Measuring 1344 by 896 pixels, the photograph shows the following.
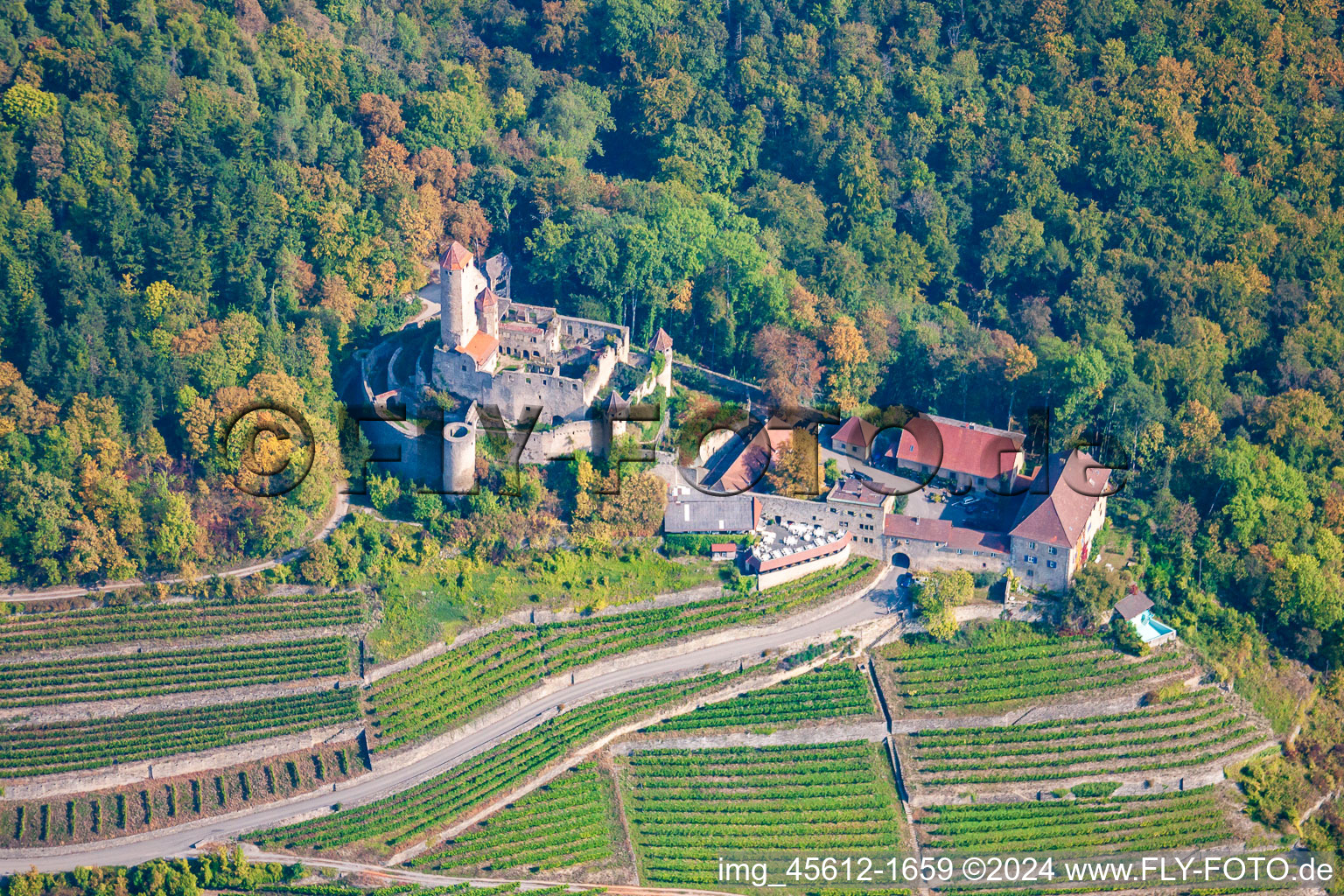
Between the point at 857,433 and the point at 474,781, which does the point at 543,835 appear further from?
the point at 857,433

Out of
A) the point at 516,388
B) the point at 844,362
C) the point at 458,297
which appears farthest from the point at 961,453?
the point at 458,297

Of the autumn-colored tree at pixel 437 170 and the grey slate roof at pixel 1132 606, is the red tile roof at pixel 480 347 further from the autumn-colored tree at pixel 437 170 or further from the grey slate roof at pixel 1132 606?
the grey slate roof at pixel 1132 606

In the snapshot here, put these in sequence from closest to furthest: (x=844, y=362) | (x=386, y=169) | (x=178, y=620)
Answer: (x=178, y=620), (x=844, y=362), (x=386, y=169)

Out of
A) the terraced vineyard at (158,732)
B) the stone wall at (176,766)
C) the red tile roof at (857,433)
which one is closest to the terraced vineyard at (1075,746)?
the red tile roof at (857,433)

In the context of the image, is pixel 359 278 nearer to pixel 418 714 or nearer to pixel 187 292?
pixel 187 292

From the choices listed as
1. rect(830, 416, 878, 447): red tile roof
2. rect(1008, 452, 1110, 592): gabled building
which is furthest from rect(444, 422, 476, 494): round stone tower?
rect(1008, 452, 1110, 592): gabled building

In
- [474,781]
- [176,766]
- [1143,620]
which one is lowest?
[474,781]

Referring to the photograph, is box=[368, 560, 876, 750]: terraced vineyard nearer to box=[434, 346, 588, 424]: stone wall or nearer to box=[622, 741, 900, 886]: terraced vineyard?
box=[622, 741, 900, 886]: terraced vineyard
